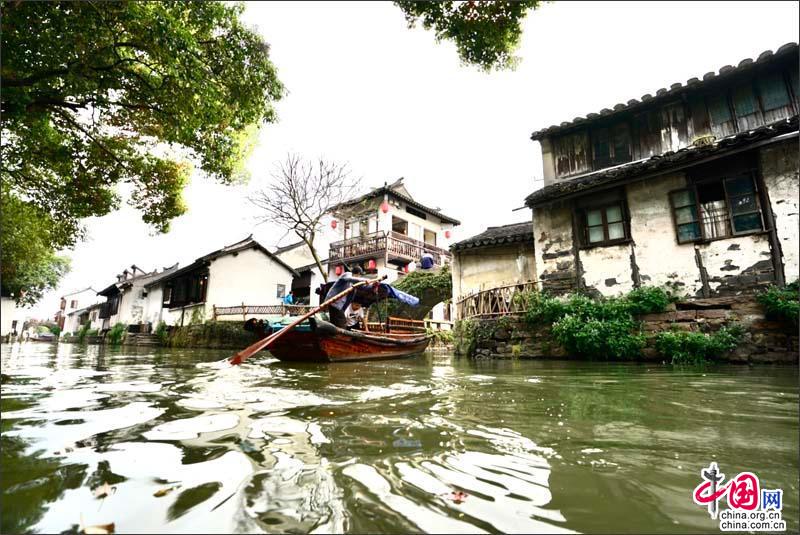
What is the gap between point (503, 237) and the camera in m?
13.1

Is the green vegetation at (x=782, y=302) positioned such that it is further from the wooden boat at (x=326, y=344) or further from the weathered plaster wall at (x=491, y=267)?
the wooden boat at (x=326, y=344)

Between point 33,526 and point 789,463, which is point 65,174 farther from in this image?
point 789,463

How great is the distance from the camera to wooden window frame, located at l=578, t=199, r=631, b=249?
8.95 m

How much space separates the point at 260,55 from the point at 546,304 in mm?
8013

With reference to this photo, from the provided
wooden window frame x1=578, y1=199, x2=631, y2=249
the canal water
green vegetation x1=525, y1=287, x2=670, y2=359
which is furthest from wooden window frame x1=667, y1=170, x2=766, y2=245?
the canal water

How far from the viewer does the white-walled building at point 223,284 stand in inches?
834

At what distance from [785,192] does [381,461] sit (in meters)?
9.83

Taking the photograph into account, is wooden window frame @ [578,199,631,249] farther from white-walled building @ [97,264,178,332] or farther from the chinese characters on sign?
white-walled building @ [97,264,178,332]

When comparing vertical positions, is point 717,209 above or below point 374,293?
above

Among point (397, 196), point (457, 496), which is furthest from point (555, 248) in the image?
point (397, 196)

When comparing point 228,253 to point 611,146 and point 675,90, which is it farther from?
point 675,90

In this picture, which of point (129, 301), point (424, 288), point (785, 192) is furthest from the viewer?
point (129, 301)

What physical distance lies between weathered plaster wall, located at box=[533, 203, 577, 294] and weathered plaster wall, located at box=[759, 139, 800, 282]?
380 cm

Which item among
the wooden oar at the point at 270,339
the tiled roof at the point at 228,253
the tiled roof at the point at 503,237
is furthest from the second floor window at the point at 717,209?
the tiled roof at the point at 228,253
